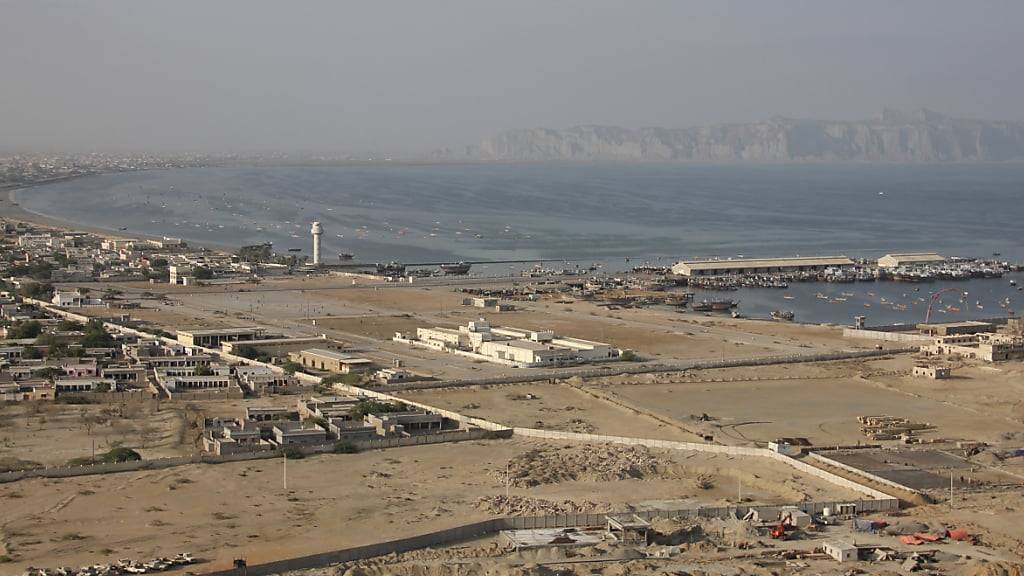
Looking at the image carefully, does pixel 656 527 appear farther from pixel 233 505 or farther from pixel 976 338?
pixel 976 338

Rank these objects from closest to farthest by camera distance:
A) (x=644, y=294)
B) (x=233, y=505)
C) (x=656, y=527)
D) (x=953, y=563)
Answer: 1. (x=953, y=563)
2. (x=656, y=527)
3. (x=233, y=505)
4. (x=644, y=294)

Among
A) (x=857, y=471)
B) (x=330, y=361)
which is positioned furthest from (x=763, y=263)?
(x=857, y=471)

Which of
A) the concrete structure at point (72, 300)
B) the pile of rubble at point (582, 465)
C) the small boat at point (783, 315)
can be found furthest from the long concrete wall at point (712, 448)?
the concrete structure at point (72, 300)

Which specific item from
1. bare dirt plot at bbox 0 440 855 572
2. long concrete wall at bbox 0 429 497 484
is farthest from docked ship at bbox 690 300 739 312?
bare dirt plot at bbox 0 440 855 572

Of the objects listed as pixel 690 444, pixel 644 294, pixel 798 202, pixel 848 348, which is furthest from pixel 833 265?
pixel 798 202

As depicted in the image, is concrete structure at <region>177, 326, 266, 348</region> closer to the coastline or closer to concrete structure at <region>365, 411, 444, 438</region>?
concrete structure at <region>365, 411, 444, 438</region>
